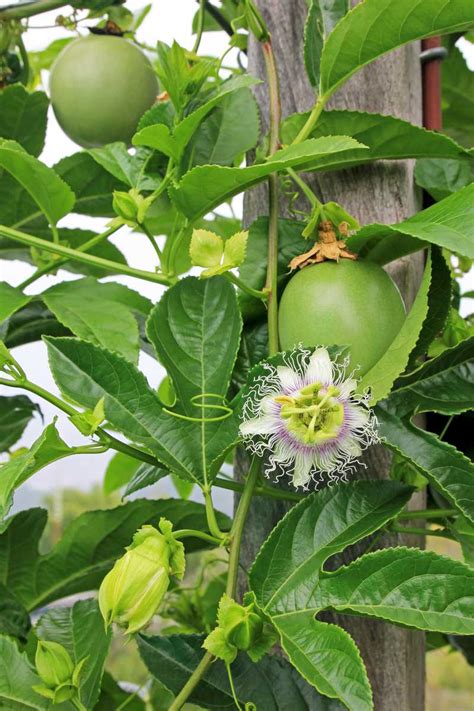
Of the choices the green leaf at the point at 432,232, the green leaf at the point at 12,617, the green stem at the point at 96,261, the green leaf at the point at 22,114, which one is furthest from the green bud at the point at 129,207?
the green leaf at the point at 12,617

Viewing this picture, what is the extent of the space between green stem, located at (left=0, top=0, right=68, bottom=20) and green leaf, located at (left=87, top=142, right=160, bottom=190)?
0.21m

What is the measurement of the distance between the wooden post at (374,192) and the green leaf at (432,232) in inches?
2.7

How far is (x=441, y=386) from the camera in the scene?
505mm

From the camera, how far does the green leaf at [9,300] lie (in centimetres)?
54

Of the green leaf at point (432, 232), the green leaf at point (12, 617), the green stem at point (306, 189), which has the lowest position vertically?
the green leaf at point (12, 617)

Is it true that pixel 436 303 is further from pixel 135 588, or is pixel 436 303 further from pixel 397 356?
pixel 135 588

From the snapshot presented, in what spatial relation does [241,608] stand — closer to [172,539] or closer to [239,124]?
[172,539]

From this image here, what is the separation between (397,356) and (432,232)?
7 cm

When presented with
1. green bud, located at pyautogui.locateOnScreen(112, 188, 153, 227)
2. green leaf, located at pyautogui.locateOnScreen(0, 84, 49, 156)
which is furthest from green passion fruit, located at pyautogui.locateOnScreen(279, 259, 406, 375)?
green leaf, located at pyautogui.locateOnScreen(0, 84, 49, 156)

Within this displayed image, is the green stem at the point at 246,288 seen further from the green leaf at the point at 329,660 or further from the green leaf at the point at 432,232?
the green leaf at the point at 329,660

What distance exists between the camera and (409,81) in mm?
627

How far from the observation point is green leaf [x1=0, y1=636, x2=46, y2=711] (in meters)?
0.51

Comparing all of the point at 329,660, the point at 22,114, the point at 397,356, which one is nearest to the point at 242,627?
the point at 329,660

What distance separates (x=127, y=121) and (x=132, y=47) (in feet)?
0.25
